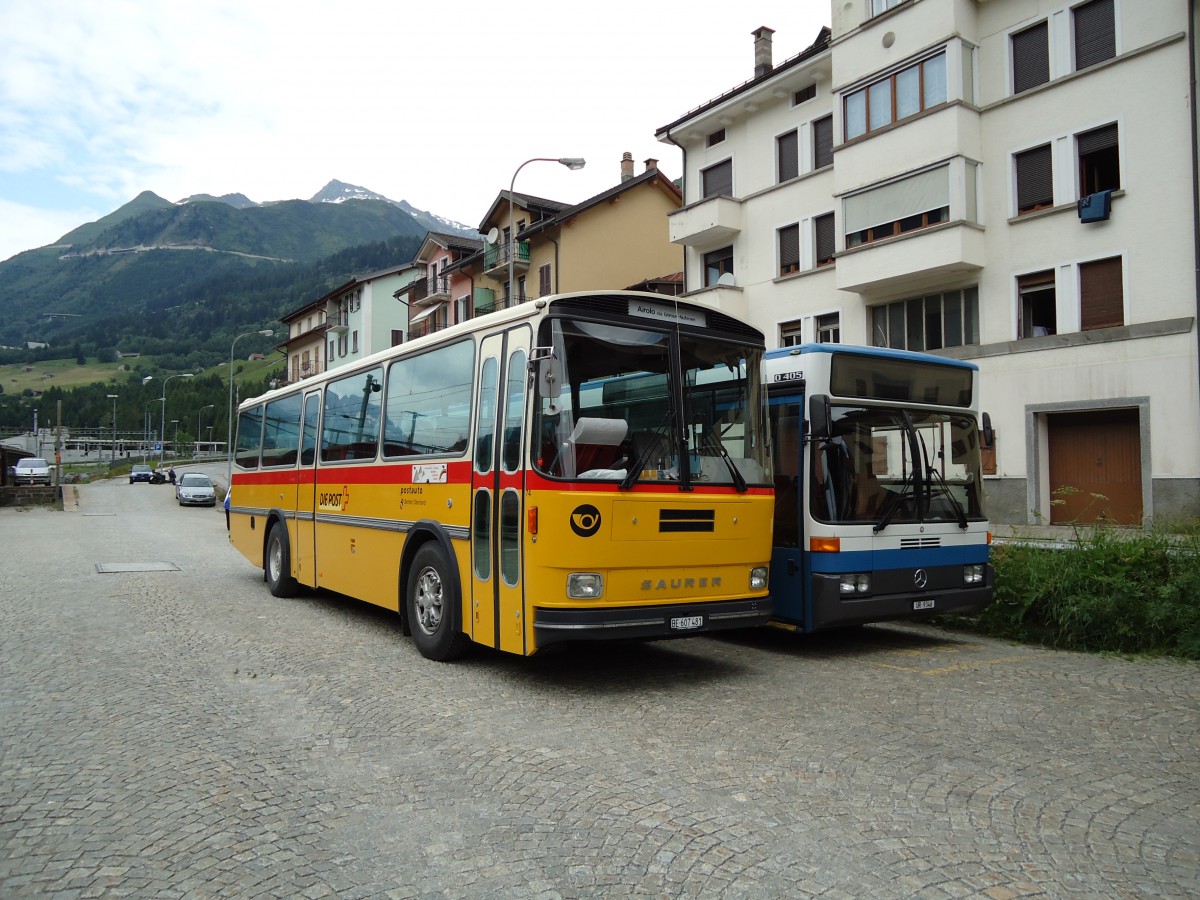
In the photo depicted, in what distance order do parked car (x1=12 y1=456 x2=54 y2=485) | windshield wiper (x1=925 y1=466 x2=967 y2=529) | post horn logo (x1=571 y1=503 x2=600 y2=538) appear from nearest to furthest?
post horn logo (x1=571 y1=503 x2=600 y2=538)
windshield wiper (x1=925 y1=466 x2=967 y2=529)
parked car (x1=12 y1=456 x2=54 y2=485)

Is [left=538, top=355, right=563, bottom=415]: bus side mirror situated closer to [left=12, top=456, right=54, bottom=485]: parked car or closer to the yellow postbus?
the yellow postbus

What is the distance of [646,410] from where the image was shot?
7012mm

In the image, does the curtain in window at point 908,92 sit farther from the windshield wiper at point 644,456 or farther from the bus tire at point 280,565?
the windshield wiper at point 644,456

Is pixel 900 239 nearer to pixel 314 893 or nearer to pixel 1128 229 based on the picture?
pixel 1128 229

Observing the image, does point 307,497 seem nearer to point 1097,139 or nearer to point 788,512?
point 788,512

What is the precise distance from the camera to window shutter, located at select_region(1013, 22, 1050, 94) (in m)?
21.9

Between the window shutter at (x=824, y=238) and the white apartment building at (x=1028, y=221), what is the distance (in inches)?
2.3

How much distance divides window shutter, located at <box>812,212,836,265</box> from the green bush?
19.0 metres

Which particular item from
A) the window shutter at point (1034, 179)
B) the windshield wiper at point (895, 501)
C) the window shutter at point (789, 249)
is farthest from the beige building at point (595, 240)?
the windshield wiper at point (895, 501)

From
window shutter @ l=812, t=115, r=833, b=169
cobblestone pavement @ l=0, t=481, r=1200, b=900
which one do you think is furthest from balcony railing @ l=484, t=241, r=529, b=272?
cobblestone pavement @ l=0, t=481, r=1200, b=900

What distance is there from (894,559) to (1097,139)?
17.0 meters

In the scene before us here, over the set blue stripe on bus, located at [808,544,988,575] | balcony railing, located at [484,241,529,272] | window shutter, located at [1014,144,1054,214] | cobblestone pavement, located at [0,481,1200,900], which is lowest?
cobblestone pavement, located at [0,481,1200,900]

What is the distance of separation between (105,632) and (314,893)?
7.14 meters

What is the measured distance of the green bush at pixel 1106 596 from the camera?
848 centimetres
